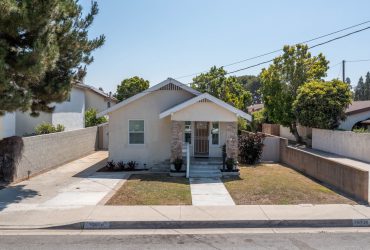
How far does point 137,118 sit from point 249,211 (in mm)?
10190

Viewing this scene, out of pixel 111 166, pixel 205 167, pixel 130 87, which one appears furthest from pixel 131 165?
pixel 130 87

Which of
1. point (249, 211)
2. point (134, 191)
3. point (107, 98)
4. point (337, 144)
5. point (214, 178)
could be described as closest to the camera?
point (249, 211)

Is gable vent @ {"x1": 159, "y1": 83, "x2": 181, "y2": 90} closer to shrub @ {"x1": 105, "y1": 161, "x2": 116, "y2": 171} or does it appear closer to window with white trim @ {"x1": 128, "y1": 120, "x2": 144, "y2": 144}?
window with white trim @ {"x1": 128, "y1": 120, "x2": 144, "y2": 144}

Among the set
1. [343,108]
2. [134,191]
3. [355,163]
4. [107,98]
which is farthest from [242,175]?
[107,98]

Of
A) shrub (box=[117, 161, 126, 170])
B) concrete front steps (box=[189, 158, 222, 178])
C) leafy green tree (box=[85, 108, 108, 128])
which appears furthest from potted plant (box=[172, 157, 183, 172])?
leafy green tree (box=[85, 108, 108, 128])

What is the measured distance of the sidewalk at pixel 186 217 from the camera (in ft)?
29.6

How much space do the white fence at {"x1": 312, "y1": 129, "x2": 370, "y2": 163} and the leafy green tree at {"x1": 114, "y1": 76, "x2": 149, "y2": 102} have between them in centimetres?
3076

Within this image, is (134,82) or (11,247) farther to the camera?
(134,82)

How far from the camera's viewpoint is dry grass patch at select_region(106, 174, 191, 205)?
441 inches

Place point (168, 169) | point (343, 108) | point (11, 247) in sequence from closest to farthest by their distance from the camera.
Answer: point (11, 247) < point (168, 169) < point (343, 108)

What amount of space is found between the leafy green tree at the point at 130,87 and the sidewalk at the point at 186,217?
147 feet

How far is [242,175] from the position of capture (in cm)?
1636

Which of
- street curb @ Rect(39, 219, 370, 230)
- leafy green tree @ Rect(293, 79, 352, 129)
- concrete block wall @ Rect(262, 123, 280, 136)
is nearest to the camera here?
street curb @ Rect(39, 219, 370, 230)

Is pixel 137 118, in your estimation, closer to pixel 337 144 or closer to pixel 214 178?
pixel 214 178
